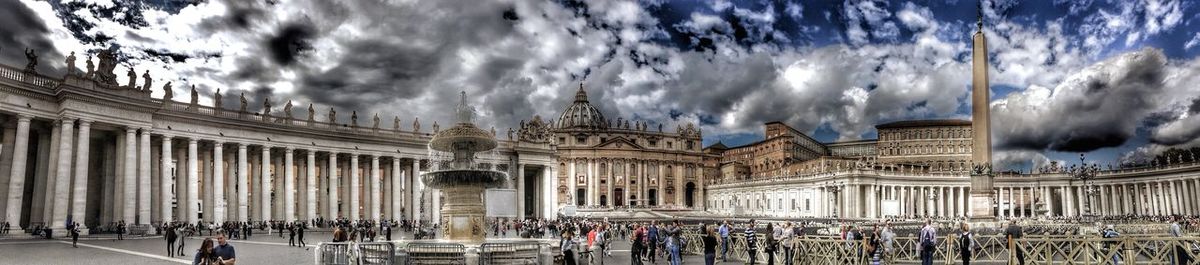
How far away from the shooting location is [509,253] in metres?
18.4

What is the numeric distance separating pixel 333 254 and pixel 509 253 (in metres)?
3.99

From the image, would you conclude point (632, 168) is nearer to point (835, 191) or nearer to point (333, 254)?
point (835, 191)

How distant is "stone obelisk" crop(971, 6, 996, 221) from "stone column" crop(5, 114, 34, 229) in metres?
39.8

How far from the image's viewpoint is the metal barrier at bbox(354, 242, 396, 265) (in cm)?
1753

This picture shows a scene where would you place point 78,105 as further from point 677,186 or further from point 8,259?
point 677,186

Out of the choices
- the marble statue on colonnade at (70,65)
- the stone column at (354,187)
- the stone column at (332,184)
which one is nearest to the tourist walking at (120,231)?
the marble statue on colonnade at (70,65)

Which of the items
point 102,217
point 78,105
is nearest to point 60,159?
point 78,105

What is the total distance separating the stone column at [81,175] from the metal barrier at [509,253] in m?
26.0

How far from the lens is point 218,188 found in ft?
150

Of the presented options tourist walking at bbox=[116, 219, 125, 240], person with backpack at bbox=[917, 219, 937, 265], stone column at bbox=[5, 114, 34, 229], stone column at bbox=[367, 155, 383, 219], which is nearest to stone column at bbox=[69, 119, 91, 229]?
tourist walking at bbox=[116, 219, 125, 240]

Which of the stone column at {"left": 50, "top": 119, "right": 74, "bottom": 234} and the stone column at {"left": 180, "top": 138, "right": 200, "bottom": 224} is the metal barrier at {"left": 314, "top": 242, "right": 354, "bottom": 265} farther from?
the stone column at {"left": 180, "top": 138, "right": 200, "bottom": 224}

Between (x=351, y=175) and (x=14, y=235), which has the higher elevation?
(x=351, y=175)

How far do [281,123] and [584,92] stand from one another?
10214cm

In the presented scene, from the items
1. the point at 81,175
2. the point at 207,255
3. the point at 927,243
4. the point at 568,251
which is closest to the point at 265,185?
the point at 81,175
